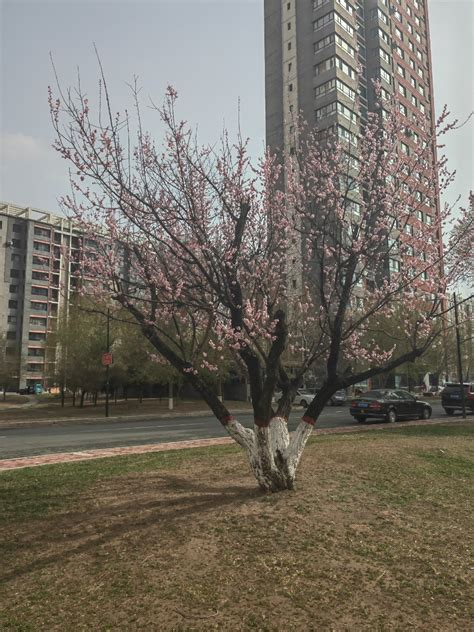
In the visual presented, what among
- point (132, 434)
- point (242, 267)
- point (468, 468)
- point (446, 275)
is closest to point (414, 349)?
point (446, 275)

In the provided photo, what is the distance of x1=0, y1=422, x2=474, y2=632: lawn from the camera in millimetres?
3527

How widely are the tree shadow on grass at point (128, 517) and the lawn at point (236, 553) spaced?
2cm

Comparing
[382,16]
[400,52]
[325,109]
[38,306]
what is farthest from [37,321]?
[400,52]

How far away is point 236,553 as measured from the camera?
4.52 metres

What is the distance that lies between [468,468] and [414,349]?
354 cm

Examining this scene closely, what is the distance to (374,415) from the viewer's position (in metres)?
22.2

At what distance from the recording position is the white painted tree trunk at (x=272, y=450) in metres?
6.29

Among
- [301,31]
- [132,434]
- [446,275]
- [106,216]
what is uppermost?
[301,31]

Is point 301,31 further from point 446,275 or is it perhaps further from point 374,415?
point 446,275

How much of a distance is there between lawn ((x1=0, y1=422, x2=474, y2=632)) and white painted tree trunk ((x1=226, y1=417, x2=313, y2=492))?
0.77ft

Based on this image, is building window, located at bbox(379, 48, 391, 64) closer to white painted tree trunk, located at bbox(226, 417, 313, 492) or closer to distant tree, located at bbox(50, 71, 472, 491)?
distant tree, located at bbox(50, 71, 472, 491)

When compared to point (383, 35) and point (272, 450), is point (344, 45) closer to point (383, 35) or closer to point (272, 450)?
point (383, 35)

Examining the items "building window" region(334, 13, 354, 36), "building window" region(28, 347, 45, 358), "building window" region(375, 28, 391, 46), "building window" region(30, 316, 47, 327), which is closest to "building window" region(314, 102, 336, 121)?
"building window" region(334, 13, 354, 36)

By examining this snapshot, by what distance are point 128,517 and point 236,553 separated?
165cm
